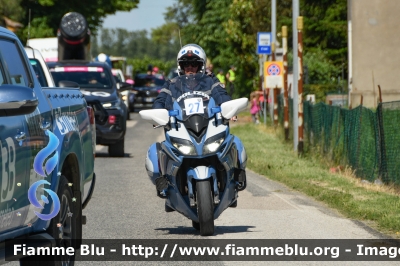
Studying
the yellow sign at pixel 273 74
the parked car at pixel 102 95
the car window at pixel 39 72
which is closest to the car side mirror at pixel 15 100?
the car window at pixel 39 72

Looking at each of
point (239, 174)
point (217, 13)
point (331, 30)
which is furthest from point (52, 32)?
point (239, 174)

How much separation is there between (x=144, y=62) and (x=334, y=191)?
8972 centimetres

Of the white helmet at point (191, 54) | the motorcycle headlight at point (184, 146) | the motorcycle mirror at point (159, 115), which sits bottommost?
the motorcycle headlight at point (184, 146)

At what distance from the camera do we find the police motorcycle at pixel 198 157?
938cm

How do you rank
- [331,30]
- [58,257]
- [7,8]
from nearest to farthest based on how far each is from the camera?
[58,257] < [7,8] < [331,30]

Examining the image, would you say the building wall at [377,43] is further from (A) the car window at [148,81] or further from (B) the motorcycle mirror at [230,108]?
(B) the motorcycle mirror at [230,108]

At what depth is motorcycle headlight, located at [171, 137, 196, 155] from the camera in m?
9.41

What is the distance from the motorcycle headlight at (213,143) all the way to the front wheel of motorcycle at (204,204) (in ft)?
1.02

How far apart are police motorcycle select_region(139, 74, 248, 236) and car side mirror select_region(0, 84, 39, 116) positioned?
3984mm

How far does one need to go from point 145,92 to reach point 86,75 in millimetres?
21928

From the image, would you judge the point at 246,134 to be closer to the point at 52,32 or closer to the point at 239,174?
the point at 239,174

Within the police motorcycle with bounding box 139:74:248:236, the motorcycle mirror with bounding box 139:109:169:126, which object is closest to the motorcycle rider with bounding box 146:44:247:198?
the police motorcycle with bounding box 139:74:248:236

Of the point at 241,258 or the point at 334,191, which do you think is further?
the point at 334,191

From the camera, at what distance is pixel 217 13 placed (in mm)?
55750
